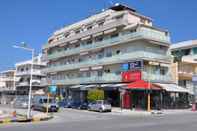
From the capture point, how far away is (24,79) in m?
90.4

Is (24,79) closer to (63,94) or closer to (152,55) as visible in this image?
(63,94)

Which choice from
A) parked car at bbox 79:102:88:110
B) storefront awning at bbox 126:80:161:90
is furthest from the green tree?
storefront awning at bbox 126:80:161:90

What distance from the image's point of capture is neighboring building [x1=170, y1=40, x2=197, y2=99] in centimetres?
5236

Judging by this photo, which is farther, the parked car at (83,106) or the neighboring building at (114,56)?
the neighboring building at (114,56)

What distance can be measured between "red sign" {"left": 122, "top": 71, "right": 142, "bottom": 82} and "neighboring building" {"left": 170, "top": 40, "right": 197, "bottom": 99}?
7.77 metres

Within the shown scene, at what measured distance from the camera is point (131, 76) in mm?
47094

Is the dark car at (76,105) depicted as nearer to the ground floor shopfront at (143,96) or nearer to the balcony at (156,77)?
the ground floor shopfront at (143,96)

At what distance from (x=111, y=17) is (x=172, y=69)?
14.0 m

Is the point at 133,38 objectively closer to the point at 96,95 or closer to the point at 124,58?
the point at 124,58

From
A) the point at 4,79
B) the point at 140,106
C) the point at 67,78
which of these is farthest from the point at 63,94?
the point at 4,79

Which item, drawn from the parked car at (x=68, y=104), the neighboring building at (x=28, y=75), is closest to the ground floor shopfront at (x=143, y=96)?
the parked car at (x=68, y=104)

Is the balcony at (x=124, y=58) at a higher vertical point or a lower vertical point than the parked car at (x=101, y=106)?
higher

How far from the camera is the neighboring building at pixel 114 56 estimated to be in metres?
47.4

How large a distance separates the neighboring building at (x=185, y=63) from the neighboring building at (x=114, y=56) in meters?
2.52
